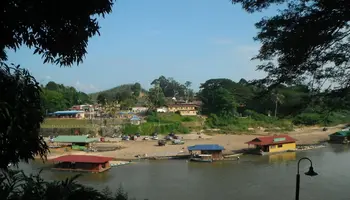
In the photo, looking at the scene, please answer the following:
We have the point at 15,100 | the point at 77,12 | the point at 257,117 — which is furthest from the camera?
the point at 257,117

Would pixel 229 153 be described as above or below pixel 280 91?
below

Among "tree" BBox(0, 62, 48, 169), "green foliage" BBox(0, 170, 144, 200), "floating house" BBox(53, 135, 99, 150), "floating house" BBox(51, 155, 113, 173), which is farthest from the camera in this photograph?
"floating house" BBox(53, 135, 99, 150)

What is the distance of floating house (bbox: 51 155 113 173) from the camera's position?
66.4ft

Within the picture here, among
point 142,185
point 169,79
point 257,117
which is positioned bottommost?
point 142,185

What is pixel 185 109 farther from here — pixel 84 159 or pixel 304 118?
pixel 304 118

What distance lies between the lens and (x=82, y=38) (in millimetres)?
3408

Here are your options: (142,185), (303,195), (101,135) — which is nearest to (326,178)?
(303,195)

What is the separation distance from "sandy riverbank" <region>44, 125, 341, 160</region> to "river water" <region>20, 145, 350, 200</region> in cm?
338

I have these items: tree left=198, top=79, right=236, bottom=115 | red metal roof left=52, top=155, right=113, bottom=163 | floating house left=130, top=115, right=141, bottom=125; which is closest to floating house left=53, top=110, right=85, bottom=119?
floating house left=130, top=115, right=141, bottom=125

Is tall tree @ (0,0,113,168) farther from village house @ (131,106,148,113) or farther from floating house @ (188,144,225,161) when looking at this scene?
village house @ (131,106,148,113)

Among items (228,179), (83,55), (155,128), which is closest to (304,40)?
(83,55)

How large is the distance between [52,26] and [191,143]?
29.1 m

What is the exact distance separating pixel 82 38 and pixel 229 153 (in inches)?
956

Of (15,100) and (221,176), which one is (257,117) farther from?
(15,100)
